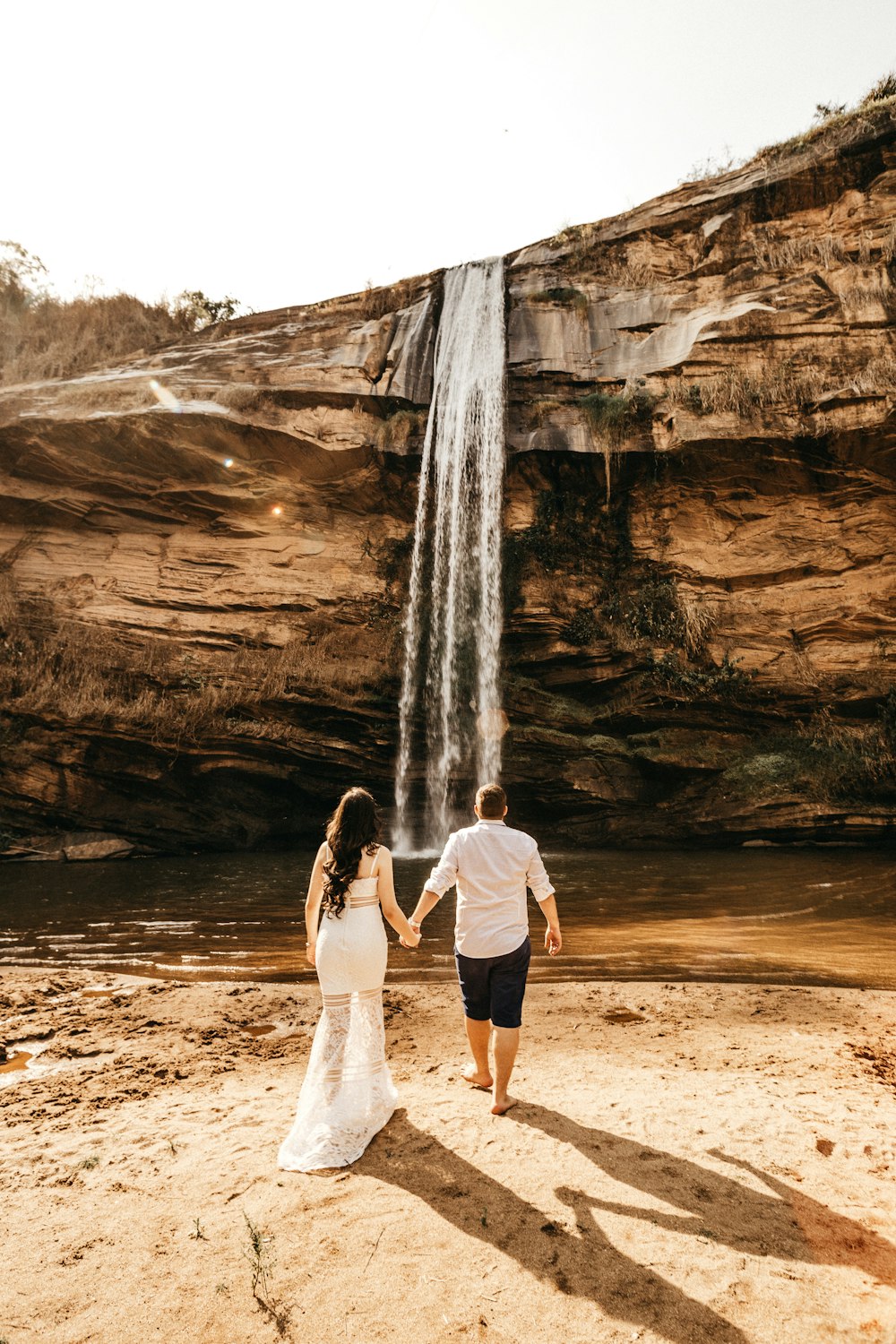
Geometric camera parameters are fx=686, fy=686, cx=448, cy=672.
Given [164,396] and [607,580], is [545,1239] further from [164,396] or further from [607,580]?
[164,396]

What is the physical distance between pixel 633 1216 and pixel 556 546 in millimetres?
16671

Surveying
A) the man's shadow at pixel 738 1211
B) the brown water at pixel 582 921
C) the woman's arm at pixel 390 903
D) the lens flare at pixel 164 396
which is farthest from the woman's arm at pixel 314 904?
the lens flare at pixel 164 396

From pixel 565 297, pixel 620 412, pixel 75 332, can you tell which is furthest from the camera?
pixel 75 332

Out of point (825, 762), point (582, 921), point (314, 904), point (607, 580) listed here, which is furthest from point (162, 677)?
point (825, 762)

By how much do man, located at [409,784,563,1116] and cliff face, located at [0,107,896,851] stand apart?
1239cm

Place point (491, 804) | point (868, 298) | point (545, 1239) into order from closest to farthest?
point (545, 1239)
point (491, 804)
point (868, 298)

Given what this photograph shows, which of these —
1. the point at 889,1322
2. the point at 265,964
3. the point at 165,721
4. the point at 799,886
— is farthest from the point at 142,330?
the point at 889,1322

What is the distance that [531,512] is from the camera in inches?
733

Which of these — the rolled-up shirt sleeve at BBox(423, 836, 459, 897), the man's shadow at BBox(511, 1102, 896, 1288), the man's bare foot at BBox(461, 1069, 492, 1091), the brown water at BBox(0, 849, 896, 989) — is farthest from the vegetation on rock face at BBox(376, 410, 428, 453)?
the man's shadow at BBox(511, 1102, 896, 1288)

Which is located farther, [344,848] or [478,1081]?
[478,1081]

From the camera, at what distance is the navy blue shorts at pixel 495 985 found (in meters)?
3.76

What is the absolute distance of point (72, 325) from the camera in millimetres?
21641

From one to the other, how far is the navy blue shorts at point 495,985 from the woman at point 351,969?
16.2 inches

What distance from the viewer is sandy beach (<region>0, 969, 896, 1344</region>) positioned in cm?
226
